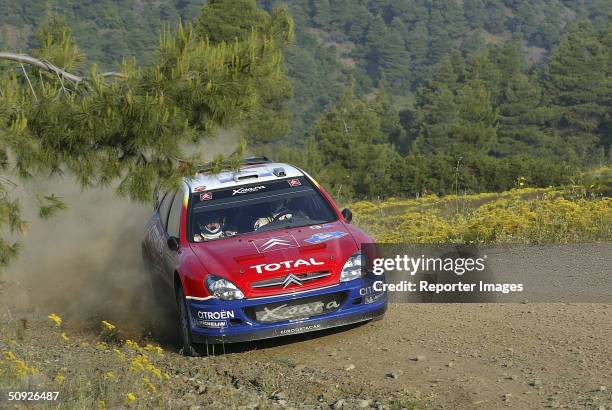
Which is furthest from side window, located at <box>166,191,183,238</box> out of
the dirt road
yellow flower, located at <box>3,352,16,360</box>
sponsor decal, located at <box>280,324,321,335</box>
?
yellow flower, located at <box>3,352,16,360</box>

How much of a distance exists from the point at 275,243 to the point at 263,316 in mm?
841

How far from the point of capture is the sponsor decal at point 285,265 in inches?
367

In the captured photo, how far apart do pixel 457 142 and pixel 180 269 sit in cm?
5556

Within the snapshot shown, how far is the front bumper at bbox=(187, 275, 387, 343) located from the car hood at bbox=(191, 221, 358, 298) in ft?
0.28

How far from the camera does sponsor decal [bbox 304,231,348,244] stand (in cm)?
985

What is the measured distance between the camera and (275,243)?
9805 millimetres

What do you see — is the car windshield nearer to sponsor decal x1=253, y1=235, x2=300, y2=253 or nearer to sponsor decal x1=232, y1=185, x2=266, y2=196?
sponsor decal x1=232, y1=185, x2=266, y2=196

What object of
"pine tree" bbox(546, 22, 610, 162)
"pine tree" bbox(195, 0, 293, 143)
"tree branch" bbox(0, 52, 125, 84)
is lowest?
"pine tree" bbox(546, 22, 610, 162)

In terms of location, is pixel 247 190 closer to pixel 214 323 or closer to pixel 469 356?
pixel 214 323

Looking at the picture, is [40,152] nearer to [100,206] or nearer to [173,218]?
[173,218]

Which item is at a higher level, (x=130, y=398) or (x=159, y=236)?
(x=130, y=398)

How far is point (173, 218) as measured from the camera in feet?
36.7
